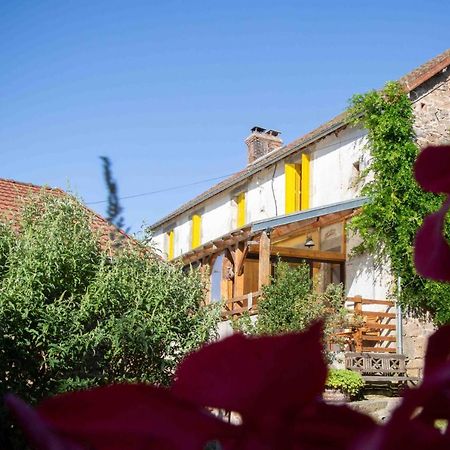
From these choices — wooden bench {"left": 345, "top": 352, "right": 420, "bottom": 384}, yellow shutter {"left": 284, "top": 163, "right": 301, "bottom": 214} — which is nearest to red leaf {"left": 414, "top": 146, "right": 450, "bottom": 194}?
wooden bench {"left": 345, "top": 352, "right": 420, "bottom": 384}

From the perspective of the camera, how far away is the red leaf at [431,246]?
411mm

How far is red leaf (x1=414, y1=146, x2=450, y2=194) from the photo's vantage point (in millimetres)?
396

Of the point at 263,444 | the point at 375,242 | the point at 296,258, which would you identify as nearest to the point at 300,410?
the point at 263,444

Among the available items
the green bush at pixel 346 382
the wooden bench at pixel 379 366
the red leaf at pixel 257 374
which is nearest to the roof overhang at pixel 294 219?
the wooden bench at pixel 379 366

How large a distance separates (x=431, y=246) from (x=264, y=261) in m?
14.9

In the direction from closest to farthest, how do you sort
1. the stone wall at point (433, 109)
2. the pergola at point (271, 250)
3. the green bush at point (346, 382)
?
the green bush at point (346, 382), the pergola at point (271, 250), the stone wall at point (433, 109)

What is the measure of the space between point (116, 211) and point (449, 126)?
16.7 meters

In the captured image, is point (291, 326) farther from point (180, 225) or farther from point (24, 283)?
point (180, 225)

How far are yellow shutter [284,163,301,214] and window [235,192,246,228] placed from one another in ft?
8.97

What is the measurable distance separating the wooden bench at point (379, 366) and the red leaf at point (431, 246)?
13.1m

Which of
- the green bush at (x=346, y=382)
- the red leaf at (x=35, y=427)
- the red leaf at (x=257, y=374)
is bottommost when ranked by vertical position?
the green bush at (x=346, y=382)

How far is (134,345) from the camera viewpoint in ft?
25.4

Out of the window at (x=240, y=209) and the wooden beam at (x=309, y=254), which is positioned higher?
the window at (x=240, y=209)

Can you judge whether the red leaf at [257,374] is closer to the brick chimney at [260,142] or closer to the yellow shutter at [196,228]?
the yellow shutter at [196,228]
